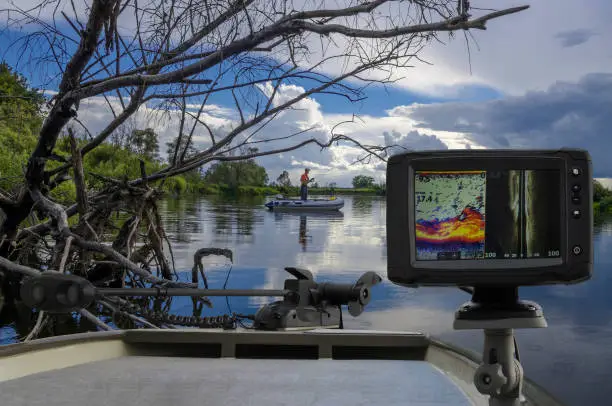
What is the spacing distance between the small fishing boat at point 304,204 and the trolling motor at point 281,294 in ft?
117

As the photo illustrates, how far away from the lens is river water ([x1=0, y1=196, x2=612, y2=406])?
508 inches

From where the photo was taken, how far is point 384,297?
18875 millimetres

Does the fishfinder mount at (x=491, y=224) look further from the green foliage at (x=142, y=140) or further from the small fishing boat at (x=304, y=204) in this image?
the small fishing boat at (x=304, y=204)

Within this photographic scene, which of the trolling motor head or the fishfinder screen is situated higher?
the fishfinder screen

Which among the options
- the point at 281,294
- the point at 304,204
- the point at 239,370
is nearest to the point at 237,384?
the point at 239,370

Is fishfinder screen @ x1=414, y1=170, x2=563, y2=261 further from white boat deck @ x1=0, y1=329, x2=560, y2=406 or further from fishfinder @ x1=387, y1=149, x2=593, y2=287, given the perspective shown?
white boat deck @ x1=0, y1=329, x2=560, y2=406

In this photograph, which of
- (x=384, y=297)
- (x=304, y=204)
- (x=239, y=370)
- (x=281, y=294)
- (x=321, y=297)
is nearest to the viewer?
(x=321, y=297)

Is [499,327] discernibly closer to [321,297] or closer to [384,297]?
[321,297]

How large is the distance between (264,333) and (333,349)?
0.31 metres

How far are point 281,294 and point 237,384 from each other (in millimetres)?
413

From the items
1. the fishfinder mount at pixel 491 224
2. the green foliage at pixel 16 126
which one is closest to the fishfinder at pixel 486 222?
the fishfinder mount at pixel 491 224

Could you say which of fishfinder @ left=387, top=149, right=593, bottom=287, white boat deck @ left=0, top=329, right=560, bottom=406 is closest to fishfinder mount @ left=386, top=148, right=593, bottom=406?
fishfinder @ left=387, top=149, right=593, bottom=287

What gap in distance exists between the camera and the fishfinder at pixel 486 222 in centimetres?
111

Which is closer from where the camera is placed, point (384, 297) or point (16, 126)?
point (16, 126)
